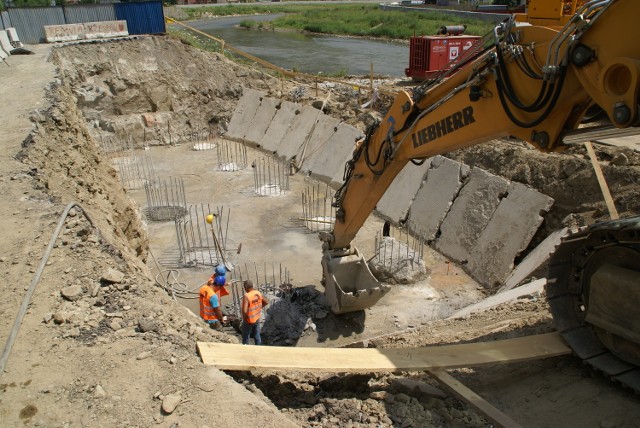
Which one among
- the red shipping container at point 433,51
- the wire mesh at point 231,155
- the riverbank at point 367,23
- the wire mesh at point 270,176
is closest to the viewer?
the wire mesh at point 270,176

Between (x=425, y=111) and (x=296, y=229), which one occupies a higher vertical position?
(x=425, y=111)

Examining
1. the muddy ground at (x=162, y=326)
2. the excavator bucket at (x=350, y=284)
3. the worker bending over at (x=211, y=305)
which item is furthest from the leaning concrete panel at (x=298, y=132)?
the worker bending over at (x=211, y=305)

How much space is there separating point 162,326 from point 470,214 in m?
8.60

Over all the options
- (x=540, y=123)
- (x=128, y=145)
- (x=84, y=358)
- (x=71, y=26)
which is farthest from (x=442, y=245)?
(x=71, y=26)

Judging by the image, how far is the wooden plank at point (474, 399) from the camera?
4.53 metres

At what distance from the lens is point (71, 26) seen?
922 inches

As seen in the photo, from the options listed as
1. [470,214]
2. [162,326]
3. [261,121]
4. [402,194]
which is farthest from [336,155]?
[162,326]

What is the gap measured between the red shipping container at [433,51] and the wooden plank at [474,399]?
17.2 metres

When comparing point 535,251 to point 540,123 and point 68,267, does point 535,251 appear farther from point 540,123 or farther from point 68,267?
point 68,267

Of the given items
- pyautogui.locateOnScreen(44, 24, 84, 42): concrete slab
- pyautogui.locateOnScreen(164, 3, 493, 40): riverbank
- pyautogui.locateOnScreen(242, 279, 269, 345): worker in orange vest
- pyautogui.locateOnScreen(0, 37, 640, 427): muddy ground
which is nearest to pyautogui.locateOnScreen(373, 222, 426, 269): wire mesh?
pyautogui.locateOnScreen(0, 37, 640, 427): muddy ground

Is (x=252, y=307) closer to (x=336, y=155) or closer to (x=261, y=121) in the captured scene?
(x=336, y=155)

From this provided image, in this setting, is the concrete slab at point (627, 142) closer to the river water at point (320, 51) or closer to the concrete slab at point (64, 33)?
the river water at point (320, 51)

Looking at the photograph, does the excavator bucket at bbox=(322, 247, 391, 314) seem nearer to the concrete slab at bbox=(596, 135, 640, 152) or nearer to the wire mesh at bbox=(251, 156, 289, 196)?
the concrete slab at bbox=(596, 135, 640, 152)

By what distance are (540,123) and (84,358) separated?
14.5 feet
